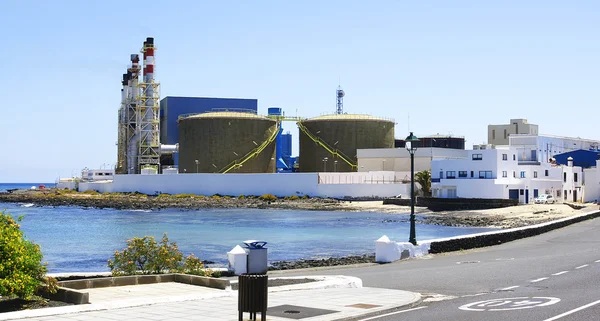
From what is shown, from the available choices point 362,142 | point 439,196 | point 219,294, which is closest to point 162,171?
point 362,142

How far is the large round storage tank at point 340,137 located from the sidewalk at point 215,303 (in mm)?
105335

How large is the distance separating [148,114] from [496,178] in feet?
195

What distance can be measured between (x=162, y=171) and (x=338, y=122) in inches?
1291

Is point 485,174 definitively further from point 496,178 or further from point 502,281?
point 502,281

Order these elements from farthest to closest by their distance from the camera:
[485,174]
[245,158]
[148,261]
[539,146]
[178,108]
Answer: [178,108] → [245,158] → [539,146] → [485,174] → [148,261]

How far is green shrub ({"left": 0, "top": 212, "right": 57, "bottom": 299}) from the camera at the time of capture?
43.3 feet

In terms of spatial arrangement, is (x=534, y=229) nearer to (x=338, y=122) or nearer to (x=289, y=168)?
(x=338, y=122)

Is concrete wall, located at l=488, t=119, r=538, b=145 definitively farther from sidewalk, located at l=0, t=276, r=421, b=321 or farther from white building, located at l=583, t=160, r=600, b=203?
sidewalk, located at l=0, t=276, r=421, b=321

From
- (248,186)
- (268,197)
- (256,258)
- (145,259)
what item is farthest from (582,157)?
(256,258)

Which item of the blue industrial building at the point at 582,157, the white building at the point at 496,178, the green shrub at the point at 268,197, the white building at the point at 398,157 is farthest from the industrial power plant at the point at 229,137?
the white building at the point at 496,178

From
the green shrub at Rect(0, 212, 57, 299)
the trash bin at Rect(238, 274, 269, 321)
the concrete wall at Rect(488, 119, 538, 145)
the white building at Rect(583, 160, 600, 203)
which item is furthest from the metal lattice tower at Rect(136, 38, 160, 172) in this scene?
the trash bin at Rect(238, 274, 269, 321)

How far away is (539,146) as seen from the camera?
107 m

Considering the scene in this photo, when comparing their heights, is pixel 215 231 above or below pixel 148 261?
below

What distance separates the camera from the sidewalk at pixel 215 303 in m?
13.0
